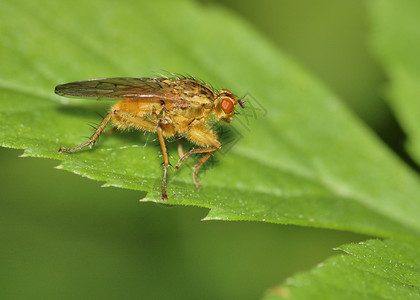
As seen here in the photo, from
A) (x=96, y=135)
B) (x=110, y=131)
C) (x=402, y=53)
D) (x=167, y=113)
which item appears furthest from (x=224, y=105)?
(x=402, y=53)

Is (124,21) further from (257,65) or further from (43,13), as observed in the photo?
(257,65)

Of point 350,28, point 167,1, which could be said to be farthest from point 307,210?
point 350,28

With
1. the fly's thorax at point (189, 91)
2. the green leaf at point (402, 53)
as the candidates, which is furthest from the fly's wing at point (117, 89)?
the green leaf at point (402, 53)

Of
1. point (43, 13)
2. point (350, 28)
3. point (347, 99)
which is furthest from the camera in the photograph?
point (350, 28)

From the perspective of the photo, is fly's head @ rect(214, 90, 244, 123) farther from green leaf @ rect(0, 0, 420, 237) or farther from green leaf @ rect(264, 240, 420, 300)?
green leaf @ rect(264, 240, 420, 300)

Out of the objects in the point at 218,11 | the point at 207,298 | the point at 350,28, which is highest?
the point at 350,28
